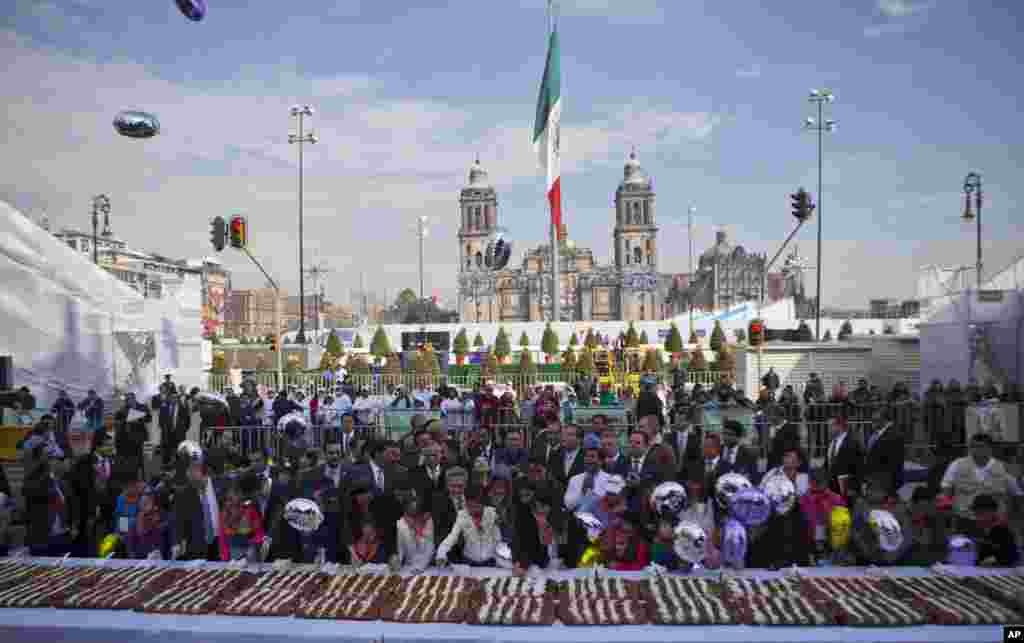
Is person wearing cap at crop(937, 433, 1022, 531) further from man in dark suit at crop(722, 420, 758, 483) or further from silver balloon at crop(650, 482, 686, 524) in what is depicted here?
silver balloon at crop(650, 482, 686, 524)

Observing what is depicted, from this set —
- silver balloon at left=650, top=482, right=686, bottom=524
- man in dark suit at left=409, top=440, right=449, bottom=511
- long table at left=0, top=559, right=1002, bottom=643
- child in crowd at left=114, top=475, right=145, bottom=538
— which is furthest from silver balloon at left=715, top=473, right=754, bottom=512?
child in crowd at left=114, top=475, right=145, bottom=538

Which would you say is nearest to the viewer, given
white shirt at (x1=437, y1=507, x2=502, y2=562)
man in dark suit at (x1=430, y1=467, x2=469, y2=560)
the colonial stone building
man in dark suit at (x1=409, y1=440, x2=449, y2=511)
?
white shirt at (x1=437, y1=507, x2=502, y2=562)

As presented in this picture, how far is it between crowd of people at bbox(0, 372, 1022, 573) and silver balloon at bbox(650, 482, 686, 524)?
4.8 inches

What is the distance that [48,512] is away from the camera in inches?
243

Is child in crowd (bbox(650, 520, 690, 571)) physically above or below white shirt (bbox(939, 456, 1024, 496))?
below

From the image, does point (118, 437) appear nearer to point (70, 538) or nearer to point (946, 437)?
point (70, 538)

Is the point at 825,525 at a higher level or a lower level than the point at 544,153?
lower

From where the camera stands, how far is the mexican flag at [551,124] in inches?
995

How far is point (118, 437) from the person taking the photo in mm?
10219

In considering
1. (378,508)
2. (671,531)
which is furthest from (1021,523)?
(378,508)

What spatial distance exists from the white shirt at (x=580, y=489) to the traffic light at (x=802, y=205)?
10.9 meters

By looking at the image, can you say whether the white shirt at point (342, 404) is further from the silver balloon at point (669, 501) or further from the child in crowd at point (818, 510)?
the child in crowd at point (818, 510)

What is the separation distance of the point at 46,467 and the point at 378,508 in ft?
11.5

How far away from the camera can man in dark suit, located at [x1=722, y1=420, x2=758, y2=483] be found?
20.0 ft
